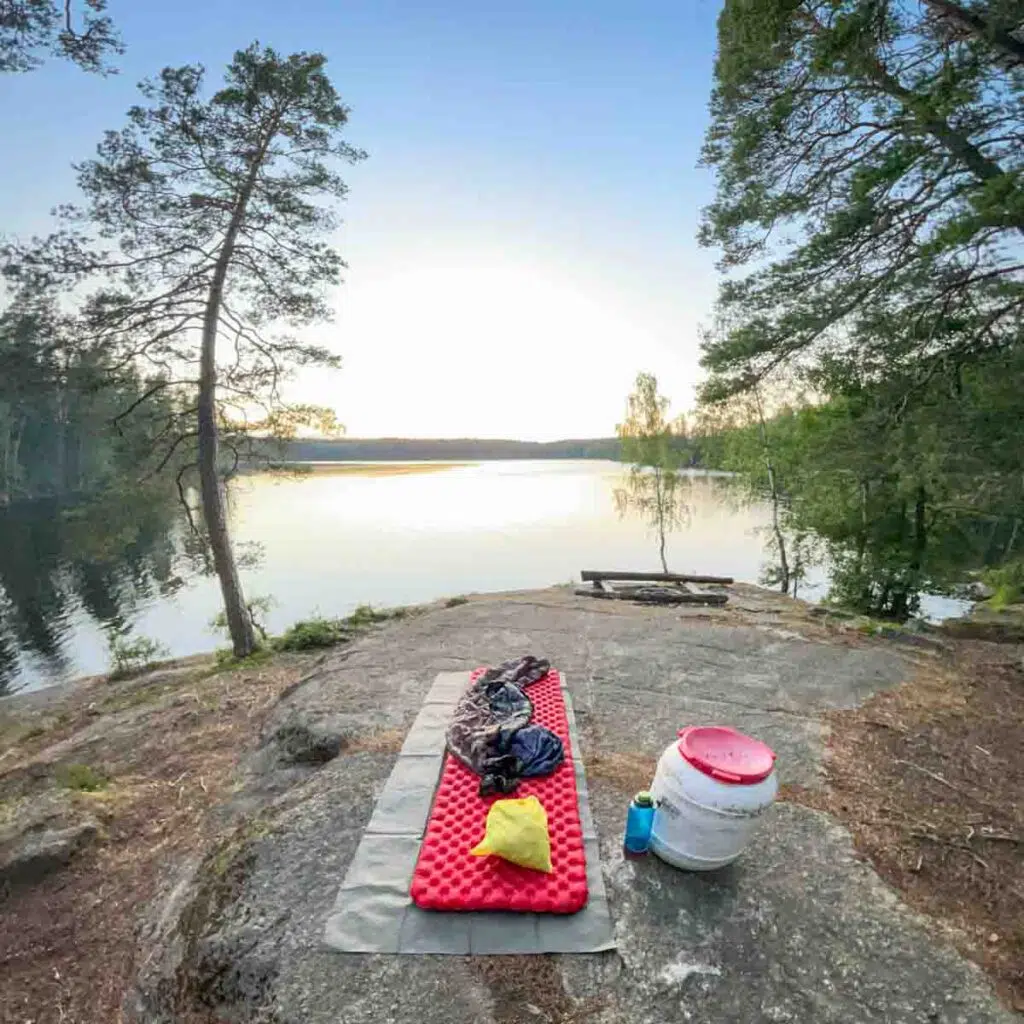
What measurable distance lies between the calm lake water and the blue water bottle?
865 centimetres

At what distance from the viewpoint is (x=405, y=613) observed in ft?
36.6

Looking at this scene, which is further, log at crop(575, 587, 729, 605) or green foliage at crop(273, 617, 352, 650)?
log at crop(575, 587, 729, 605)

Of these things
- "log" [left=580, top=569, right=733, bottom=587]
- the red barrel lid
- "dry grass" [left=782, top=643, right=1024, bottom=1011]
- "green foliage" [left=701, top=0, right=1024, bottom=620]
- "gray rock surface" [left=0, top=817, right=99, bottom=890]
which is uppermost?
"green foliage" [left=701, top=0, right=1024, bottom=620]

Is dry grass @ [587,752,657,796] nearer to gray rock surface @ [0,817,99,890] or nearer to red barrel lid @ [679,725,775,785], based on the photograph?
red barrel lid @ [679,725,775,785]

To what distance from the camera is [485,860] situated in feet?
10.0

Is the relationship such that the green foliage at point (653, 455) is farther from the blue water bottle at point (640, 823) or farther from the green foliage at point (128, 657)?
the blue water bottle at point (640, 823)

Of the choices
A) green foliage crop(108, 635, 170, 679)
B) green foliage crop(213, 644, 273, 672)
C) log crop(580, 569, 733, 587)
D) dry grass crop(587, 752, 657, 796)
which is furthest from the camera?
log crop(580, 569, 733, 587)

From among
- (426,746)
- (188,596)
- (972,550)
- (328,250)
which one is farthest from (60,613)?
(972,550)

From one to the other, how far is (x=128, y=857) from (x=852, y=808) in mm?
5530

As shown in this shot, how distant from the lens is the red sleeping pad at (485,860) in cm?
280

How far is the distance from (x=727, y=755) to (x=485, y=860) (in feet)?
4.88

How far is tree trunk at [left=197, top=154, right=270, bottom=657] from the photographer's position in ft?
30.1

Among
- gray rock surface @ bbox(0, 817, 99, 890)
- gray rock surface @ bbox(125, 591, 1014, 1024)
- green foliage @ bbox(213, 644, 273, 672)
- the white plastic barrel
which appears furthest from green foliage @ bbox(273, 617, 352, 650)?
the white plastic barrel

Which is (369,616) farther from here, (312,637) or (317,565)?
(317,565)
